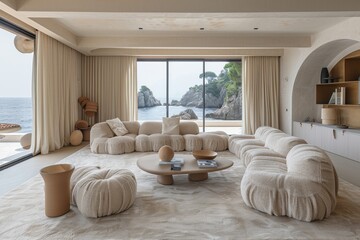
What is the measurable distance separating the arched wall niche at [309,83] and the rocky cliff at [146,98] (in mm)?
4262

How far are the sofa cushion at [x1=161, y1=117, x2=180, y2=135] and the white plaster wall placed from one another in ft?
10.7

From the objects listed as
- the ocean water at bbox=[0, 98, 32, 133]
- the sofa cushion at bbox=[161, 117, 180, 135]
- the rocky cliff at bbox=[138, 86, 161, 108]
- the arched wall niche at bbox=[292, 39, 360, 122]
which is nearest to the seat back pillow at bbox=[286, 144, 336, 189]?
the sofa cushion at bbox=[161, 117, 180, 135]

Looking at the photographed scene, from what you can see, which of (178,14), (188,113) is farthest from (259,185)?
(188,113)

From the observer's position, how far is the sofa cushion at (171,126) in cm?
559

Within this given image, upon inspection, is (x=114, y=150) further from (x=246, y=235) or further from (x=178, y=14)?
(x=246, y=235)

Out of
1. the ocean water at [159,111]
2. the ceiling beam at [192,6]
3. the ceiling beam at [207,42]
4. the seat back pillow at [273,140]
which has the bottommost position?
the seat back pillow at [273,140]

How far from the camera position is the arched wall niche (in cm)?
566

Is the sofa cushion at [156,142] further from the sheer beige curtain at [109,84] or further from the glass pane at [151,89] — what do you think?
the glass pane at [151,89]

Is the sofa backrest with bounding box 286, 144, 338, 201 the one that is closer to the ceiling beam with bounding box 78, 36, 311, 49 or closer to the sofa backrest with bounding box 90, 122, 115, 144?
the ceiling beam with bounding box 78, 36, 311, 49

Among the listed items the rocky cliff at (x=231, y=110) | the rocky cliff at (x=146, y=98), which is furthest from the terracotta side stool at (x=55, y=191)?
the rocky cliff at (x=231, y=110)

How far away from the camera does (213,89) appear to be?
312 inches

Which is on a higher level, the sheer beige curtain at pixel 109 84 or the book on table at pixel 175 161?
the sheer beige curtain at pixel 109 84

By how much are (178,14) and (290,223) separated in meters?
3.16

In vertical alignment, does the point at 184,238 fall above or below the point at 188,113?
below
